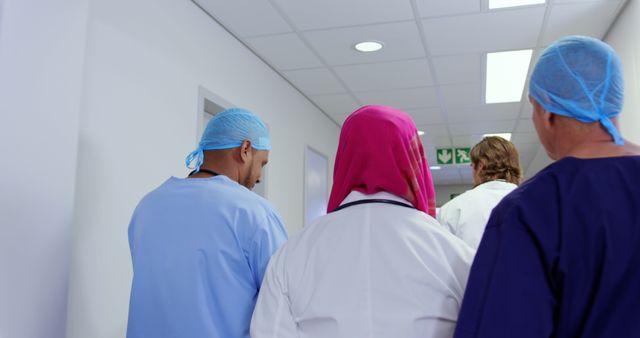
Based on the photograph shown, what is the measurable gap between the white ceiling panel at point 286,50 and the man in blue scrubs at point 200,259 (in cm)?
211

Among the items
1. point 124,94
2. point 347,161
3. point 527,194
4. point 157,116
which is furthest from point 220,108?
point 527,194

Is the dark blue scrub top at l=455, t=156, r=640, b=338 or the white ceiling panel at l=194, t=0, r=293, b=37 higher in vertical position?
the white ceiling panel at l=194, t=0, r=293, b=37

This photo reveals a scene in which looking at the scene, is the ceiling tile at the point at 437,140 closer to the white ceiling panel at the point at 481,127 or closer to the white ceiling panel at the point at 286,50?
the white ceiling panel at the point at 481,127

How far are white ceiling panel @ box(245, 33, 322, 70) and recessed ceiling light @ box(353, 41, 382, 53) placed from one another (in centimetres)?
35

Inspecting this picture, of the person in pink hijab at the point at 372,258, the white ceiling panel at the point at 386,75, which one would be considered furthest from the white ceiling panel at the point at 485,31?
the person in pink hijab at the point at 372,258

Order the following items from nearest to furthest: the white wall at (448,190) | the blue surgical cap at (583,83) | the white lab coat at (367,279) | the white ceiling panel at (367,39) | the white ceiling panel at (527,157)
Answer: the blue surgical cap at (583,83) → the white lab coat at (367,279) → the white ceiling panel at (367,39) → the white ceiling panel at (527,157) → the white wall at (448,190)

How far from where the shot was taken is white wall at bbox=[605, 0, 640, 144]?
3.03 metres

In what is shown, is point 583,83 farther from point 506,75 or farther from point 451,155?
point 451,155

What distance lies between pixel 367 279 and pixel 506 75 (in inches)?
150

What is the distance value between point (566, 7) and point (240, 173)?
2.40m

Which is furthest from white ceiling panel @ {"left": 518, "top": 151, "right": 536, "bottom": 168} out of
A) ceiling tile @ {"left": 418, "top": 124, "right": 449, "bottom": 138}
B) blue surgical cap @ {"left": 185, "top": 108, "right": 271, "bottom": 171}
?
blue surgical cap @ {"left": 185, "top": 108, "right": 271, "bottom": 171}

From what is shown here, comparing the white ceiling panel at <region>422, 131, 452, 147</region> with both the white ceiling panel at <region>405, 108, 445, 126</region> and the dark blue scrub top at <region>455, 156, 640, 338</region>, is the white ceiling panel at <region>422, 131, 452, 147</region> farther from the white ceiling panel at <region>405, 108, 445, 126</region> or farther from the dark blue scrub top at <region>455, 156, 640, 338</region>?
the dark blue scrub top at <region>455, 156, 640, 338</region>

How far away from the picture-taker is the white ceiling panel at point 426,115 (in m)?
5.45

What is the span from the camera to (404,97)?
16.3 feet
